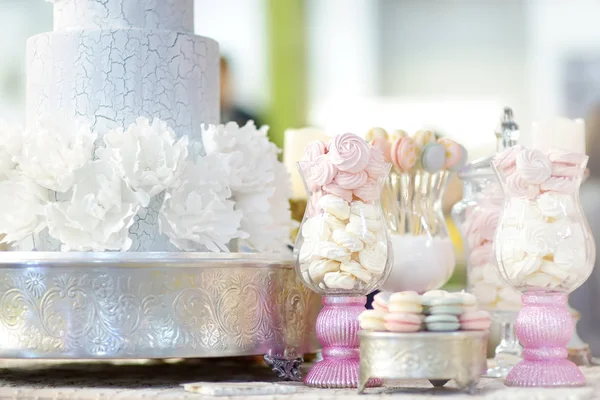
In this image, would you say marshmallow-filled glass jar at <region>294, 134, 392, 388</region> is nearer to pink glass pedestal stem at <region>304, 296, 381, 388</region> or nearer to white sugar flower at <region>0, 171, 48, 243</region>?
pink glass pedestal stem at <region>304, 296, 381, 388</region>

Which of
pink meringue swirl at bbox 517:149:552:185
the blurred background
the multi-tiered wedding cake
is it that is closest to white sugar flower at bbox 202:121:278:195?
the multi-tiered wedding cake

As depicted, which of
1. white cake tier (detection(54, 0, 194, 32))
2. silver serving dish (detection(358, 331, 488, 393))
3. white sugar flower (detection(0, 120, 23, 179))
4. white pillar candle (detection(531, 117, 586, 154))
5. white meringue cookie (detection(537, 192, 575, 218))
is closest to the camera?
silver serving dish (detection(358, 331, 488, 393))

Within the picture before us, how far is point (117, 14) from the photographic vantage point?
52.8 inches

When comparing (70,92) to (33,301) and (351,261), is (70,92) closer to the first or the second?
(33,301)

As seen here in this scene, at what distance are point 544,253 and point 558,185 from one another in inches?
3.1

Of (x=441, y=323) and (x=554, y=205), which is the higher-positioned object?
(x=554, y=205)

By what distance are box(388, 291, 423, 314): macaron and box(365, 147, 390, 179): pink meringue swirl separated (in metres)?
0.17

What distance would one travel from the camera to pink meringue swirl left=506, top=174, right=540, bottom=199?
44.8 inches

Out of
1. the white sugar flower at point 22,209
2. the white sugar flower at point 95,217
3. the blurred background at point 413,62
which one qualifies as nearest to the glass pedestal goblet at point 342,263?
the white sugar flower at point 95,217

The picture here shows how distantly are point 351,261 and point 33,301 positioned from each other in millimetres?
361

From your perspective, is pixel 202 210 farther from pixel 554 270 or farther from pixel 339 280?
pixel 554 270

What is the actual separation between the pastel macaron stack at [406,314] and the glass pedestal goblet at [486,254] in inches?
13.8

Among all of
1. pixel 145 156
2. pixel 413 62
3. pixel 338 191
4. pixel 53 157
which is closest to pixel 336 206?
pixel 338 191

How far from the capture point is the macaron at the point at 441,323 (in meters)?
1.03
